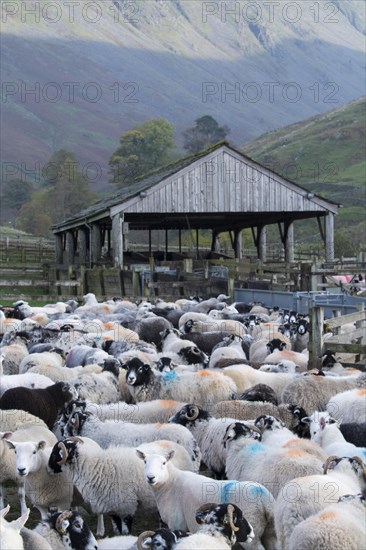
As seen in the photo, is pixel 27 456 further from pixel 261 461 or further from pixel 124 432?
pixel 261 461

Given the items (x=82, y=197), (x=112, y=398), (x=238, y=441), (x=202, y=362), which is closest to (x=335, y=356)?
(x=202, y=362)

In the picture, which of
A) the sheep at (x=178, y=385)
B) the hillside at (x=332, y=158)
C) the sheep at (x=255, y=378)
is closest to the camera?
the sheep at (x=178, y=385)

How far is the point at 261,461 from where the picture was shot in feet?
24.6

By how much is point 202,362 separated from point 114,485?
16.2 ft

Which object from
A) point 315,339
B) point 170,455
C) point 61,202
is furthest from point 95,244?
point 61,202

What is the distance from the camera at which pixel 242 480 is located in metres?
7.55

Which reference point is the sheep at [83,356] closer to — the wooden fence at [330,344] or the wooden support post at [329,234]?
the wooden fence at [330,344]

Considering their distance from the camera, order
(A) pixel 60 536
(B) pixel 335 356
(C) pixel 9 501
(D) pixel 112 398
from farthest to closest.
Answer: (B) pixel 335 356, (D) pixel 112 398, (C) pixel 9 501, (A) pixel 60 536

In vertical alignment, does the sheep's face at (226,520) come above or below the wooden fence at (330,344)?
below

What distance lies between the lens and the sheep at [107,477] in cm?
767

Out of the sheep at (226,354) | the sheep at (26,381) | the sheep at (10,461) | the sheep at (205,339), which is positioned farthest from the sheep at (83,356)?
the sheep at (10,461)

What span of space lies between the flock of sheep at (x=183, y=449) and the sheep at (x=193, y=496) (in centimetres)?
1

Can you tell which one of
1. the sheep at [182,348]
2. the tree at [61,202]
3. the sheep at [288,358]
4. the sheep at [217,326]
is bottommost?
the sheep at [288,358]

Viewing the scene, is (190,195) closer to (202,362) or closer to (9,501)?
(202,362)
